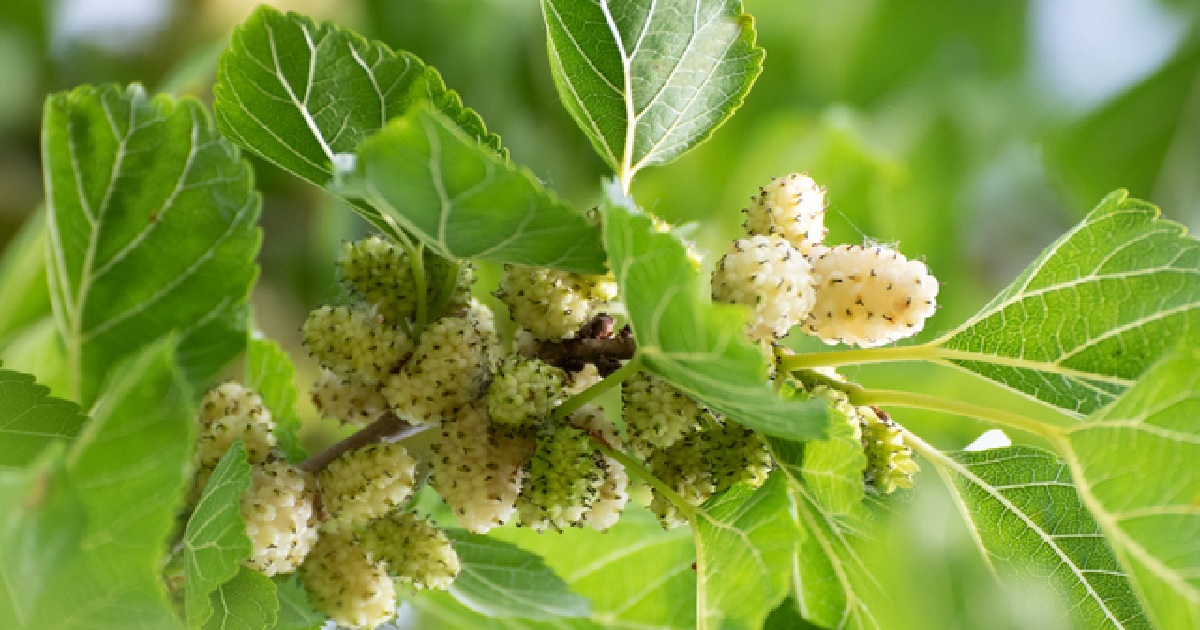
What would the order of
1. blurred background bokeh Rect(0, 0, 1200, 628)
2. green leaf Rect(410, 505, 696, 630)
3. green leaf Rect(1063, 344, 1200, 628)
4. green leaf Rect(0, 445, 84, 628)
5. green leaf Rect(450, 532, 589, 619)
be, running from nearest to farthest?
1. green leaf Rect(0, 445, 84, 628)
2. green leaf Rect(1063, 344, 1200, 628)
3. green leaf Rect(450, 532, 589, 619)
4. green leaf Rect(410, 505, 696, 630)
5. blurred background bokeh Rect(0, 0, 1200, 628)

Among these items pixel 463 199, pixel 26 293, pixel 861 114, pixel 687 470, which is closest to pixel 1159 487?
pixel 687 470

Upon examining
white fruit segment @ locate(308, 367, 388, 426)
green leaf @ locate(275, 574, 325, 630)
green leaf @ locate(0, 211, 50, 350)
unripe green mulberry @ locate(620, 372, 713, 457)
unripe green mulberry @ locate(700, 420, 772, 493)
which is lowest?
green leaf @ locate(275, 574, 325, 630)

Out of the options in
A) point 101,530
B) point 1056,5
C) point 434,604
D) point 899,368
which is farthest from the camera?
point 1056,5

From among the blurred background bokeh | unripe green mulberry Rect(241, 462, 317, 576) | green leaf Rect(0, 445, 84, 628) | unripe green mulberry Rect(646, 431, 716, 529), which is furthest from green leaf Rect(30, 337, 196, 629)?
the blurred background bokeh

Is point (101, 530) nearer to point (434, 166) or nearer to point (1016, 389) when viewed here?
point (434, 166)

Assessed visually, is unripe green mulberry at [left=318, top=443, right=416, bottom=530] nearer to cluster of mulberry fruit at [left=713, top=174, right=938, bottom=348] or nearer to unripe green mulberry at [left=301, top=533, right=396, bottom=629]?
unripe green mulberry at [left=301, top=533, right=396, bottom=629]

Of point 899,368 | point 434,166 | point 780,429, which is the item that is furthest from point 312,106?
point 899,368

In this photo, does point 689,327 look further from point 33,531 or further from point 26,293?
point 26,293
